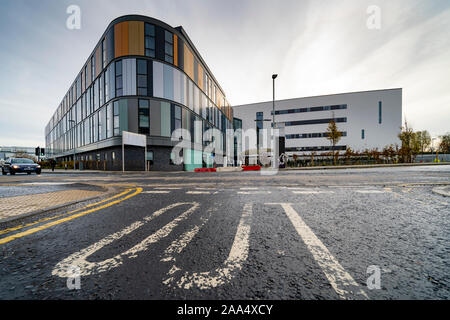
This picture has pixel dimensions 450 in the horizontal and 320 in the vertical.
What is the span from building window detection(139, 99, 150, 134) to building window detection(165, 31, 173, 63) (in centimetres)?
722

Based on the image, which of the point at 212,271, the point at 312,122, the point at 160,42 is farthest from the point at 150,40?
the point at 312,122

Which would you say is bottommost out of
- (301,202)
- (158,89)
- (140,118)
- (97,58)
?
(301,202)

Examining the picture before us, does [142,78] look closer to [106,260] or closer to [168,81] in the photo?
[168,81]

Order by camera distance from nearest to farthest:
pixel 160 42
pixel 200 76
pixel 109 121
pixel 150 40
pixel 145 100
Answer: pixel 145 100 → pixel 150 40 → pixel 160 42 → pixel 109 121 → pixel 200 76

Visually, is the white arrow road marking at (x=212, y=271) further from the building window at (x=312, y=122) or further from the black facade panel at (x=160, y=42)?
the building window at (x=312, y=122)

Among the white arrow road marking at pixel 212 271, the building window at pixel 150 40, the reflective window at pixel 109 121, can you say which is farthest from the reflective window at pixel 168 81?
the white arrow road marking at pixel 212 271

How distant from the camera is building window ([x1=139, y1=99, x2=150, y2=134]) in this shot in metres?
23.0

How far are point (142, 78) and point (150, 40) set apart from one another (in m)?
5.26

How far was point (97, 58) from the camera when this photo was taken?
92.0ft

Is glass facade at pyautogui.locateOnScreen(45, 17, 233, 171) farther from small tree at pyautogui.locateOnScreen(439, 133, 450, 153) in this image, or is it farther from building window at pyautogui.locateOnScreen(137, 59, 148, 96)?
small tree at pyautogui.locateOnScreen(439, 133, 450, 153)

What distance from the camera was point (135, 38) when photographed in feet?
74.8

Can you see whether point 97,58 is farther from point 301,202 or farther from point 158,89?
point 301,202
